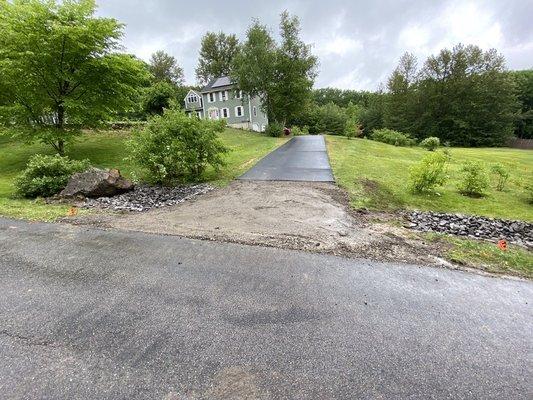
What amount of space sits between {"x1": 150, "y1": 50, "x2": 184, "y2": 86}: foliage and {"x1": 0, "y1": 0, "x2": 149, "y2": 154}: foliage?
38471 millimetres

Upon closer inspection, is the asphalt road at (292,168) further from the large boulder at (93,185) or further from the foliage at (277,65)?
the foliage at (277,65)

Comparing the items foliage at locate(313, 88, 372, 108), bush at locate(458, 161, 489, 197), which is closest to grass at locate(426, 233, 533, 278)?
bush at locate(458, 161, 489, 197)

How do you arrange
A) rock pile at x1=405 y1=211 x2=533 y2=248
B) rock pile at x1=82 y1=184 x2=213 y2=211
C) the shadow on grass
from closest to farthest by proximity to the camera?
rock pile at x1=405 y1=211 x2=533 y2=248, rock pile at x1=82 y1=184 x2=213 y2=211, the shadow on grass

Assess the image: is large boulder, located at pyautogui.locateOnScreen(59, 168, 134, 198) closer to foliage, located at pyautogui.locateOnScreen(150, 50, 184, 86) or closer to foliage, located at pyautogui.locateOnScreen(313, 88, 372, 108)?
foliage, located at pyautogui.locateOnScreen(150, 50, 184, 86)

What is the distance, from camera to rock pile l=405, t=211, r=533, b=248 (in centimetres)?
585

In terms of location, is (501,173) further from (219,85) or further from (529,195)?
(219,85)

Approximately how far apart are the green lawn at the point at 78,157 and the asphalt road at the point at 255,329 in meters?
2.98

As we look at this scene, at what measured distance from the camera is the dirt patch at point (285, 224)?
15.8ft

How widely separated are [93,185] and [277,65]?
75.5 feet

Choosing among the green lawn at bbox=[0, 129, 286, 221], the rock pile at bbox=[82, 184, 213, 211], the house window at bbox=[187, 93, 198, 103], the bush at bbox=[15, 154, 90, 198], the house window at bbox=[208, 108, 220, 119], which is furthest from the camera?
the house window at bbox=[187, 93, 198, 103]

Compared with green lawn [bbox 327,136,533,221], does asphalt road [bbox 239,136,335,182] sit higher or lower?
higher

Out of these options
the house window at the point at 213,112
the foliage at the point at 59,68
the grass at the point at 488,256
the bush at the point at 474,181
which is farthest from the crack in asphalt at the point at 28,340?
the house window at the point at 213,112

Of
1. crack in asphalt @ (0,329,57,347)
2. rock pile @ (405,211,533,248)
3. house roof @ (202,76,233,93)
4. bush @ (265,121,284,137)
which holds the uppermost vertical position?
house roof @ (202,76,233,93)

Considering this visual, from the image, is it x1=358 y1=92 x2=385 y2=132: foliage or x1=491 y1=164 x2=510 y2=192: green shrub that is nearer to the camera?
x1=491 y1=164 x2=510 y2=192: green shrub
